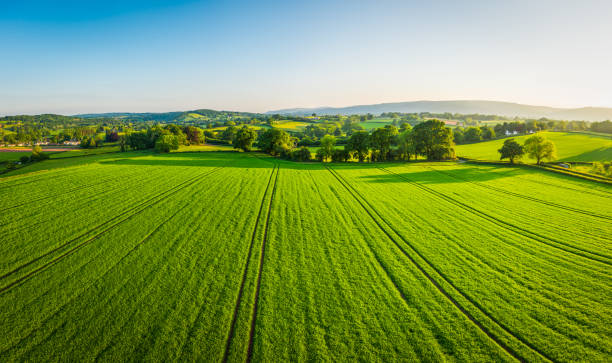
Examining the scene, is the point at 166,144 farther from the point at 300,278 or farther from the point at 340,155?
the point at 300,278

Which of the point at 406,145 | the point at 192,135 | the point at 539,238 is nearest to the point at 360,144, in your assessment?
the point at 406,145

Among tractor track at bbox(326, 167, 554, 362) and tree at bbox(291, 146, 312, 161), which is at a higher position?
tree at bbox(291, 146, 312, 161)

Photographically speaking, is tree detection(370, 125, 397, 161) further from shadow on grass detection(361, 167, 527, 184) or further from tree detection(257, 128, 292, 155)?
tree detection(257, 128, 292, 155)

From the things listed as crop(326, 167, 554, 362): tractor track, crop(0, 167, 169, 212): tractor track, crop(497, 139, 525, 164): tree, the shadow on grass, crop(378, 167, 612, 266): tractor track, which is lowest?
crop(326, 167, 554, 362): tractor track

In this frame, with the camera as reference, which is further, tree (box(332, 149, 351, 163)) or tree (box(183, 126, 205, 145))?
tree (box(183, 126, 205, 145))

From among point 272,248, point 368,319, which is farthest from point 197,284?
point 368,319

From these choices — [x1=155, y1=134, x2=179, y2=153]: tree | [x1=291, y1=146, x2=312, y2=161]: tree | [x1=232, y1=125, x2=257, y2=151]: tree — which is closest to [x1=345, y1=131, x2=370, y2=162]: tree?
[x1=291, y1=146, x2=312, y2=161]: tree

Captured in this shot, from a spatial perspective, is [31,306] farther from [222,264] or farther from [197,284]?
[222,264]
